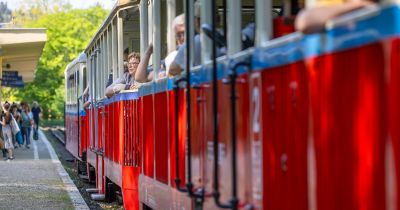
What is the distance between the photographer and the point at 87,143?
20.0 metres

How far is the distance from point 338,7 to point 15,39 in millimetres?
29815

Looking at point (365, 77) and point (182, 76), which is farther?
point (182, 76)

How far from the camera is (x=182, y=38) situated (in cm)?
749

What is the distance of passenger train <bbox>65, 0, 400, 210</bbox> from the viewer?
3.39m

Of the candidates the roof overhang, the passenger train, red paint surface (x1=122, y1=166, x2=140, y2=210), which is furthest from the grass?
the passenger train

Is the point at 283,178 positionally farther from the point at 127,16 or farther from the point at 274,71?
the point at 127,16

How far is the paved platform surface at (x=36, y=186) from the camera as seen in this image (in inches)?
627

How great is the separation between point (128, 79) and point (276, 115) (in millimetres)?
8323

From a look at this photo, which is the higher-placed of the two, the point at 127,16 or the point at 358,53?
the point at 127,16

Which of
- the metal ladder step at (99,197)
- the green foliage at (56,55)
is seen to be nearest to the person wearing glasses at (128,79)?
the metal ladder step at (99,197)

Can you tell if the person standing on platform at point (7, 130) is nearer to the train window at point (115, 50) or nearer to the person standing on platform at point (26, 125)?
the person standing on platform at point (26, 125)

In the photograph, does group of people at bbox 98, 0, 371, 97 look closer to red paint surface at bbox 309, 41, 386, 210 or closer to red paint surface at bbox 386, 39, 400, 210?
red paint surface at bbox 309, 41, 386, 210

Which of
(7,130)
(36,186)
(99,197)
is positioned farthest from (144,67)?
(7,130)

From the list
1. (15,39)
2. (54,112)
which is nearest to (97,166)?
(15,39)
